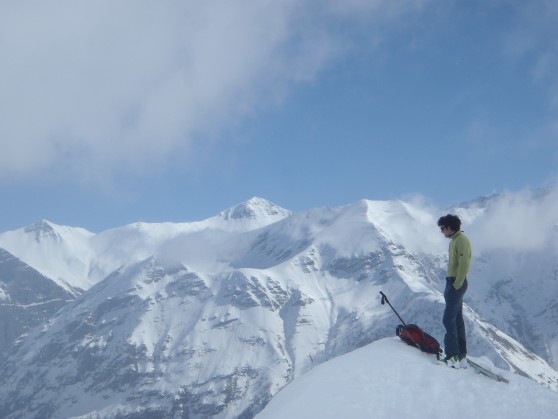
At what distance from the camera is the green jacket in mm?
15125

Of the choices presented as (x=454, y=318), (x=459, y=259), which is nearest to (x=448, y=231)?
(x=459, y=259)

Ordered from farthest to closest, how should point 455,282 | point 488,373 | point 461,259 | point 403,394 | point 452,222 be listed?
1. point 452,222
2. point 455,282
3. point 461,259
4. point 488,373
5. point 403,394

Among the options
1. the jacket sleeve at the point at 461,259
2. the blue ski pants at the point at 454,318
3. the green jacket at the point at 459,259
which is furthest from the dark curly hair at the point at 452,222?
the blue ski pants at the point at 454,318

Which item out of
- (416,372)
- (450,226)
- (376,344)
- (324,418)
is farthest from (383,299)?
(324,418)

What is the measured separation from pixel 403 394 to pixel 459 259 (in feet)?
15.1

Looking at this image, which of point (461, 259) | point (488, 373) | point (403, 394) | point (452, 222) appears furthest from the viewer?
point (452, 222)

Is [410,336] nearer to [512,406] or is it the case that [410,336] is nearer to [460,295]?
[460,295]

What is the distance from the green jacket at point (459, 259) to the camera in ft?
49.6

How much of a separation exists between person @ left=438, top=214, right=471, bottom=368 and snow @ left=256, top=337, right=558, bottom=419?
1317 mm

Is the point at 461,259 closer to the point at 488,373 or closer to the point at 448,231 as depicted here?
the point at 448,231

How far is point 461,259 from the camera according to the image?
1512cm

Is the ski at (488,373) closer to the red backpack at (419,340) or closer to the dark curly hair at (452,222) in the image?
the red backpack at (419,340)

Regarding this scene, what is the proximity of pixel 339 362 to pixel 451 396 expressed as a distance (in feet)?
9.36

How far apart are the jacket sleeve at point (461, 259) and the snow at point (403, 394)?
7.77ft
